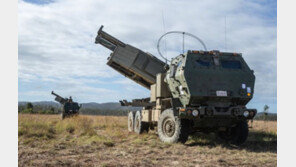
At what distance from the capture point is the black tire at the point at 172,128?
9148 mm

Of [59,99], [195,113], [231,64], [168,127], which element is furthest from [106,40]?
[59,99]

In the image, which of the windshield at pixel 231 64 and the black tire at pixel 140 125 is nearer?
the windshield at pixel 231 64

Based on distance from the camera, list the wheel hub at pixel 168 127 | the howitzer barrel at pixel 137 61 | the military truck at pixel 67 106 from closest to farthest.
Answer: the wheel hub at pixel 168 127, the howitzer barrel at pixel 137 61, the military truck at pixel 67 106

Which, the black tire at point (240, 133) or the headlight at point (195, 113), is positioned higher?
the headlight at point (195, 113)

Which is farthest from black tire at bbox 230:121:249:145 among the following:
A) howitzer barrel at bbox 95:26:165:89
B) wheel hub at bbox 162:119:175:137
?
howitzer barrel at bbox 95:26:165:89

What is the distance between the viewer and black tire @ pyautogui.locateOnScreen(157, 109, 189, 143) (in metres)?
9.15

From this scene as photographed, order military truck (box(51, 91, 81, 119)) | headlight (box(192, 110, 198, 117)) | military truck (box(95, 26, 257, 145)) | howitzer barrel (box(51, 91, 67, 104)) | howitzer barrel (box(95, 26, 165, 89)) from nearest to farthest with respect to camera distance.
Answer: headlight (box(192, 110, 198, 117)) < military truck (box(95, 26, 257, 145)) < howitzer barrel (box(95, 26, 165, 89)) < military truck (box(51, 91, 81, 119)) < howitzer barrel (box(51, 91, 67, 104))

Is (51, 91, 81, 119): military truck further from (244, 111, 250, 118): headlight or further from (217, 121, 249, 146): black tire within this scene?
(244, 111, 250, 118): headlight

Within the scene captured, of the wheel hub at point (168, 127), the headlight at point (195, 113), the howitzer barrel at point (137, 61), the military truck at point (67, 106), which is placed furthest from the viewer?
the military truck at point (67, 106)

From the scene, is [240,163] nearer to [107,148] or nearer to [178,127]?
[178,127]

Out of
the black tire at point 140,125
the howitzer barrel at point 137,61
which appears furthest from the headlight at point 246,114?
the black tire at point 140,125

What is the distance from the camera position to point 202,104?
939 centimetres

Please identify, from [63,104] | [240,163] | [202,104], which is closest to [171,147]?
[202,104]

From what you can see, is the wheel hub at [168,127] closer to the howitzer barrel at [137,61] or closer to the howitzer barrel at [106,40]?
the howitzer barrel at [137,61]
